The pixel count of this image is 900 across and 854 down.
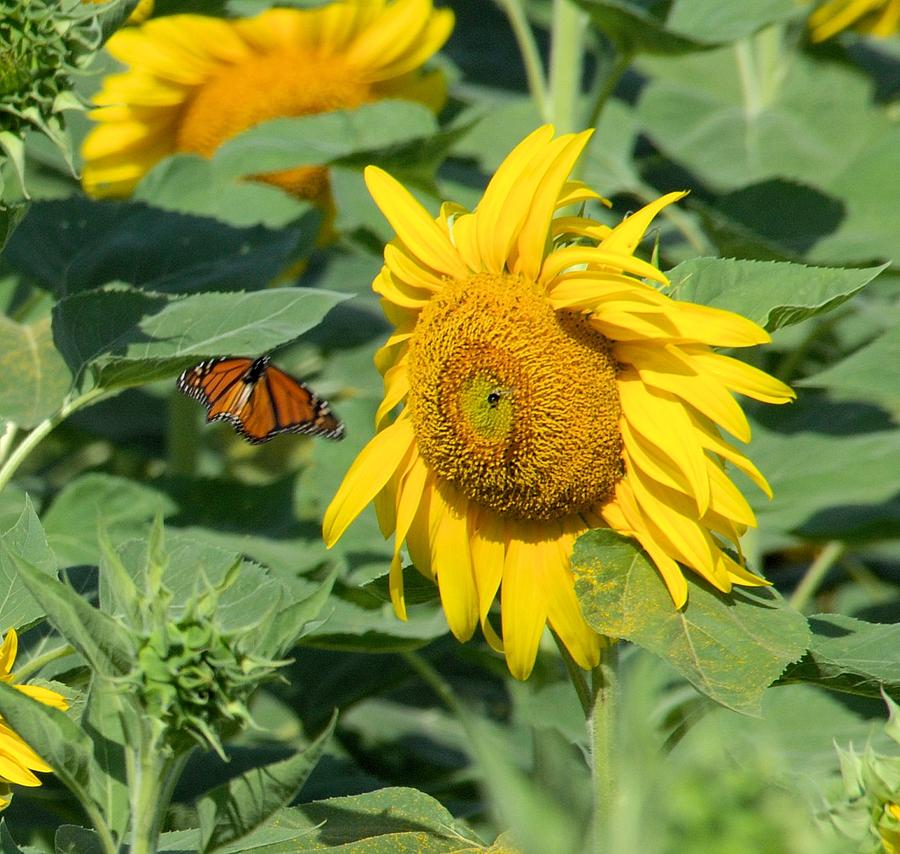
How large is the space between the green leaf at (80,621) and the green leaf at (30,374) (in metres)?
0.50

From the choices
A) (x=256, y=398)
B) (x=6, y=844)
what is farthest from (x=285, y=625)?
(x=256, y=398)

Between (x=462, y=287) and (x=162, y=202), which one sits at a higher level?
(x=462, y=287)

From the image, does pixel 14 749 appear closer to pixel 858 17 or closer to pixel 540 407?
pixel 540 407

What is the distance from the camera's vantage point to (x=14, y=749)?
85cm

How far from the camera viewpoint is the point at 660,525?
957 mm

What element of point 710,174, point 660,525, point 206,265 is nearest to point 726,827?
point 660,525

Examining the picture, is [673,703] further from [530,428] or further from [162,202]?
[162,202]

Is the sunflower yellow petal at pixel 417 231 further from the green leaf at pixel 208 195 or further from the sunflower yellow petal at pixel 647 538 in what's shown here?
the green leaf at pixel 208 195

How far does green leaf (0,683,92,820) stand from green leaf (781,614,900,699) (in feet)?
1.44

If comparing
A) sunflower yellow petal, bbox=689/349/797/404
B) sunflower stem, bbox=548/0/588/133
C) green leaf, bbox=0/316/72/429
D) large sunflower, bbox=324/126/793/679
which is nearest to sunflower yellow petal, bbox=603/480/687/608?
large sunflower, bbox=324/126/793/679

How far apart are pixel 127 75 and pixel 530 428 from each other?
38.9 inches

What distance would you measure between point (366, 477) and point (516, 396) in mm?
117

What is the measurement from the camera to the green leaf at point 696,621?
88cm

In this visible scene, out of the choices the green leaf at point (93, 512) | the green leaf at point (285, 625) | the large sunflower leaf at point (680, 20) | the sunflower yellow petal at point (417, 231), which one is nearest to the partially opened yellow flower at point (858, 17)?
the large sunflower leaf at point (680, 20)
